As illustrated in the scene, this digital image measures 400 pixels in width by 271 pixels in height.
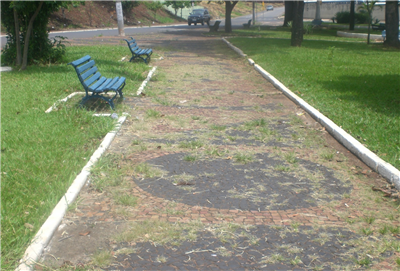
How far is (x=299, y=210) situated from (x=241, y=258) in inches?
43.8

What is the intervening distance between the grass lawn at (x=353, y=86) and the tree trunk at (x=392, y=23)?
8.47 feet

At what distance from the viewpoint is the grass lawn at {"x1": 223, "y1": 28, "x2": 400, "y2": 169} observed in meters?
6.56

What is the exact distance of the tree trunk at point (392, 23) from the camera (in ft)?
66.6

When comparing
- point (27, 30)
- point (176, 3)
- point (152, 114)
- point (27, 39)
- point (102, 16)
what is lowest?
point (152, 114)

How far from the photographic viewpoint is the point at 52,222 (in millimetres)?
3900

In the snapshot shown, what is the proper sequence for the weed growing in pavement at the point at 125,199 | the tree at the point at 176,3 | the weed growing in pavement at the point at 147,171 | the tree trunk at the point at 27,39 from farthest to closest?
the tree at the point at 176,3
the tree trunk at the point at 27,39
the weed growing in pavement at the point at 147,171
the weed growing in pavement at the point at 125,199

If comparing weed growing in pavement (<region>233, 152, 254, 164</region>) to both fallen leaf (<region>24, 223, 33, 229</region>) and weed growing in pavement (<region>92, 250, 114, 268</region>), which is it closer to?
weed growing in pavement (<region>92, 250, 114, 268</region>)

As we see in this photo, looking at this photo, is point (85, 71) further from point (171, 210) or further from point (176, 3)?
point (176, 3)

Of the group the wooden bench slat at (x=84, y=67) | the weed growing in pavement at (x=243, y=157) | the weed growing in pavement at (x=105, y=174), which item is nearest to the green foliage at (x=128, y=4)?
the wooden bench slat at (x=84, y=67)

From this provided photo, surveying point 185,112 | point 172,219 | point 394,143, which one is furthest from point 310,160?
point 185,112

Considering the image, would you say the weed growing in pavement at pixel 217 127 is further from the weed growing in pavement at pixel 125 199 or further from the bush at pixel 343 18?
the bush at pixel 343 18

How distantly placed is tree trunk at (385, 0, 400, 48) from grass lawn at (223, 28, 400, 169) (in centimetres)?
258

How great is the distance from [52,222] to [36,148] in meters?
2.05

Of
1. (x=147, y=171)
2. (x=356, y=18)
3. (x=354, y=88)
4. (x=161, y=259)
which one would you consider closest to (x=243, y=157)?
(x=147, y=171)
